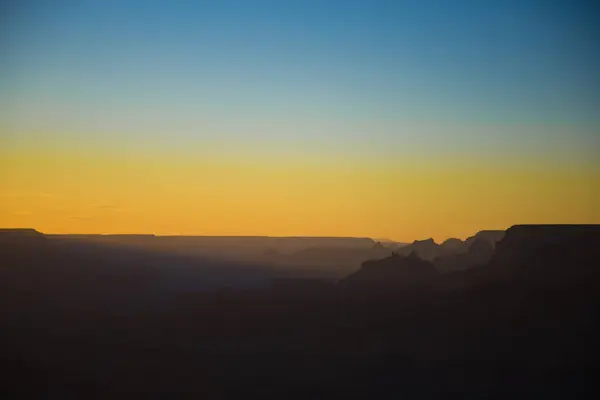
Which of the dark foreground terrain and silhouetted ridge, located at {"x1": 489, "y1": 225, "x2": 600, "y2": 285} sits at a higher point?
silhouetted ridge, located at {"x1": 489, "y1": 225, "x2": 600, "y2": 285}

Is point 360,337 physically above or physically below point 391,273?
below

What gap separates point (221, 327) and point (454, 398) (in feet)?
68.0

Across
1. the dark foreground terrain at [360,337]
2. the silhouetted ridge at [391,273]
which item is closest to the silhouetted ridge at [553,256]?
the dark foreground terrain at [360,337]

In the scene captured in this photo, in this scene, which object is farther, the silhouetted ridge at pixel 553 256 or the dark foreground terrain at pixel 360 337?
the silhouetted ridge at pixel 553 256

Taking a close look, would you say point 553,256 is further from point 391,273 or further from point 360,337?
point 360,337

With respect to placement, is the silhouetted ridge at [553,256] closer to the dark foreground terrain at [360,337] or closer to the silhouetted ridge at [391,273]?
the dark foreground terrain at [360,337]

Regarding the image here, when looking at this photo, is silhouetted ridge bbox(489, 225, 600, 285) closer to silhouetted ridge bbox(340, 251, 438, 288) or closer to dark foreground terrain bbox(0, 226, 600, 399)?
dark foreground terrain bbox(0, 226, 600, 399)

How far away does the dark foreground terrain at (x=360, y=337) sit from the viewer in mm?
46281

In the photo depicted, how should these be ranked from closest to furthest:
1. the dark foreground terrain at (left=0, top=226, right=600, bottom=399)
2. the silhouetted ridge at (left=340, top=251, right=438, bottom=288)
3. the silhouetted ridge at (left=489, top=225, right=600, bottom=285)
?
the dark foreground terrain at (left=0, top=226, right=600, bottom=399) < the silhouetted ridge at (left=489, top=225, right=600, bottom=285) < the silhouetted ridge at (left=340, top=251, right=438, bottom=288)

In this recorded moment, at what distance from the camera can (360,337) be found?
52906 millimetres

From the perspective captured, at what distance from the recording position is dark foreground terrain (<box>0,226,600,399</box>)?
46281 mm

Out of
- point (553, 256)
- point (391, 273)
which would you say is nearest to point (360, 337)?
point (391, 273)

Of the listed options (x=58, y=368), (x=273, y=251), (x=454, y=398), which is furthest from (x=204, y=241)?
(x=454, y=398)

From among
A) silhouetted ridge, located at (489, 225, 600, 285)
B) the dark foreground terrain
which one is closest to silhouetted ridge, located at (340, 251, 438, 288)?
the dark foreground terrain
